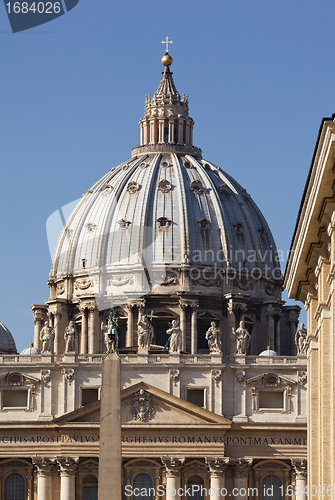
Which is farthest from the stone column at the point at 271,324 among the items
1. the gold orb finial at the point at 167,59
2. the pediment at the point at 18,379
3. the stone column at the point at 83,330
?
the pediment at the point at 18,379

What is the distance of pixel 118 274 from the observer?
115812 mm

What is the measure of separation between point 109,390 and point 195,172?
87.1 m

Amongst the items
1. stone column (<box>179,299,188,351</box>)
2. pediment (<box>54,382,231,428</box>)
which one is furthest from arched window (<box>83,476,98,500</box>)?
stone column (<box>179,299,188,351</box>)

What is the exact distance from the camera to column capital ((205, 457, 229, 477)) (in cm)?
8619

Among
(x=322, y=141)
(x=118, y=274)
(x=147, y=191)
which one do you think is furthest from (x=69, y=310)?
(x=322, y=141)

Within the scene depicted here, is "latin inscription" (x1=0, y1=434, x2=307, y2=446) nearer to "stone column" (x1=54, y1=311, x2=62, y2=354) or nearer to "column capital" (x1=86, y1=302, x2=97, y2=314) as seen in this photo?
"stone column" (x1=54, y1=311, x2=62, y2=354)

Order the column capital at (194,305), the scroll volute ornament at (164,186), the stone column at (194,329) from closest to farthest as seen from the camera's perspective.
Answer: the stone column at (194,329), the column capital at (194,305), the scroll volute ornament at (164,186)

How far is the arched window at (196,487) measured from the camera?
8662 cm

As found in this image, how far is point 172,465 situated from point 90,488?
5232 mm

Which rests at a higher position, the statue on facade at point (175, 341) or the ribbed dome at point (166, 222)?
the ribbed dome at point (166, 222)

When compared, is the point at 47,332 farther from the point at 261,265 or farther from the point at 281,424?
the point at 261,265

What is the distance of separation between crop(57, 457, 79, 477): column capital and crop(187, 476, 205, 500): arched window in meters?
7.24

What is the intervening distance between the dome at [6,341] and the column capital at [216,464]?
23.1m

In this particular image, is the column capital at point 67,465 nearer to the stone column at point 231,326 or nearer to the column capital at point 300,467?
the column capital at point 300,467
